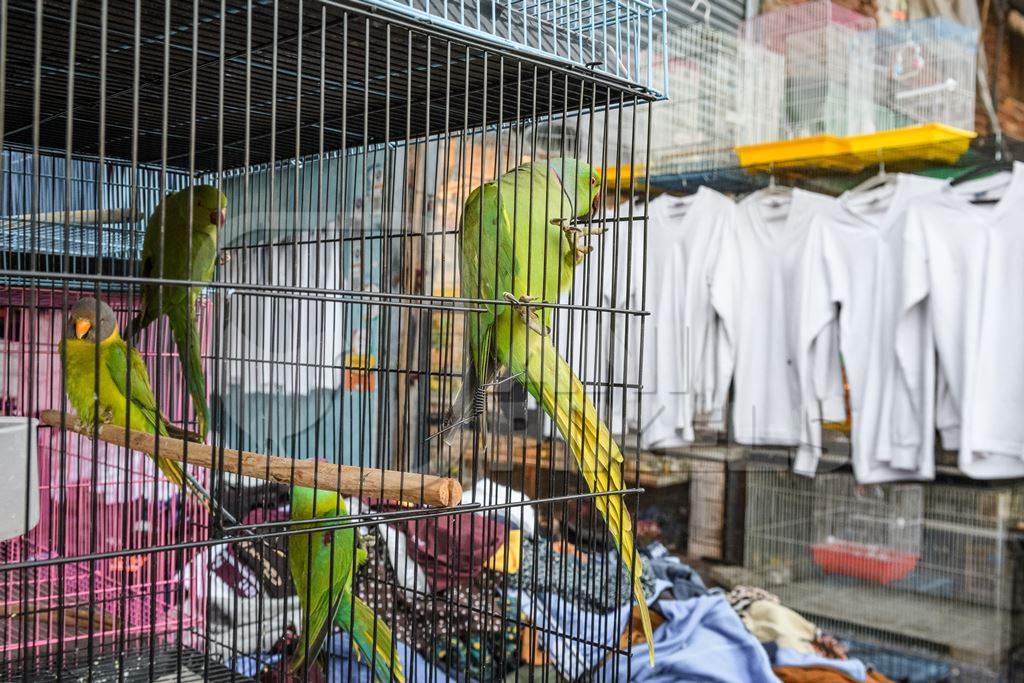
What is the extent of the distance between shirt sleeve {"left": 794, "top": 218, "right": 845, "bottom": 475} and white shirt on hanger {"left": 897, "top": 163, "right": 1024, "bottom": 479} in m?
0.24

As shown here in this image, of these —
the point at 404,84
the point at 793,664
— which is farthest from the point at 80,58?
the point at 793,664

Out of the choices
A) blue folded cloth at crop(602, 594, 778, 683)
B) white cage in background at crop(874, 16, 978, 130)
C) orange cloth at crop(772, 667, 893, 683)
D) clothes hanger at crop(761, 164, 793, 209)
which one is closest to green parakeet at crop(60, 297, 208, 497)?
blue folded cloth at crop(602, 594, 778, 683)

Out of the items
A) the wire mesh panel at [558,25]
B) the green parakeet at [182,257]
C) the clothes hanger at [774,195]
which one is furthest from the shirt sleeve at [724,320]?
the green parakeet at [182,257]

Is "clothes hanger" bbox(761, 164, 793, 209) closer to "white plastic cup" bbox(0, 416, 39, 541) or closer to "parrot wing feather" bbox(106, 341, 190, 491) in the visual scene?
"parrot wing feather" bbox(106, 341, 190, 491)

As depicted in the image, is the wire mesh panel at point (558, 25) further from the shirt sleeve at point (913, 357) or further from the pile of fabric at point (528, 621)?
the shirt sleeve at point (913, 357)

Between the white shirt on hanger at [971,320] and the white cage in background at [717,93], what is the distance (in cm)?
67

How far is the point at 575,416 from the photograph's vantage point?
1.23 m

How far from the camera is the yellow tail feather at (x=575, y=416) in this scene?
3.99 feet

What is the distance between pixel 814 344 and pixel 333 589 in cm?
206

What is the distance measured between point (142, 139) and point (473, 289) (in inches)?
37.9

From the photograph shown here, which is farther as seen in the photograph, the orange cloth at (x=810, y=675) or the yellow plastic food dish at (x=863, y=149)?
the yellow plastic food dish at (x=863, y=149)

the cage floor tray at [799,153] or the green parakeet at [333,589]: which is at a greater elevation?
the cage floor tray at [799,153]

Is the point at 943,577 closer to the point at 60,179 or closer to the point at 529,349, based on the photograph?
the point at 529,349

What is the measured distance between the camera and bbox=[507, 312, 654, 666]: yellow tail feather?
1.21 meters
